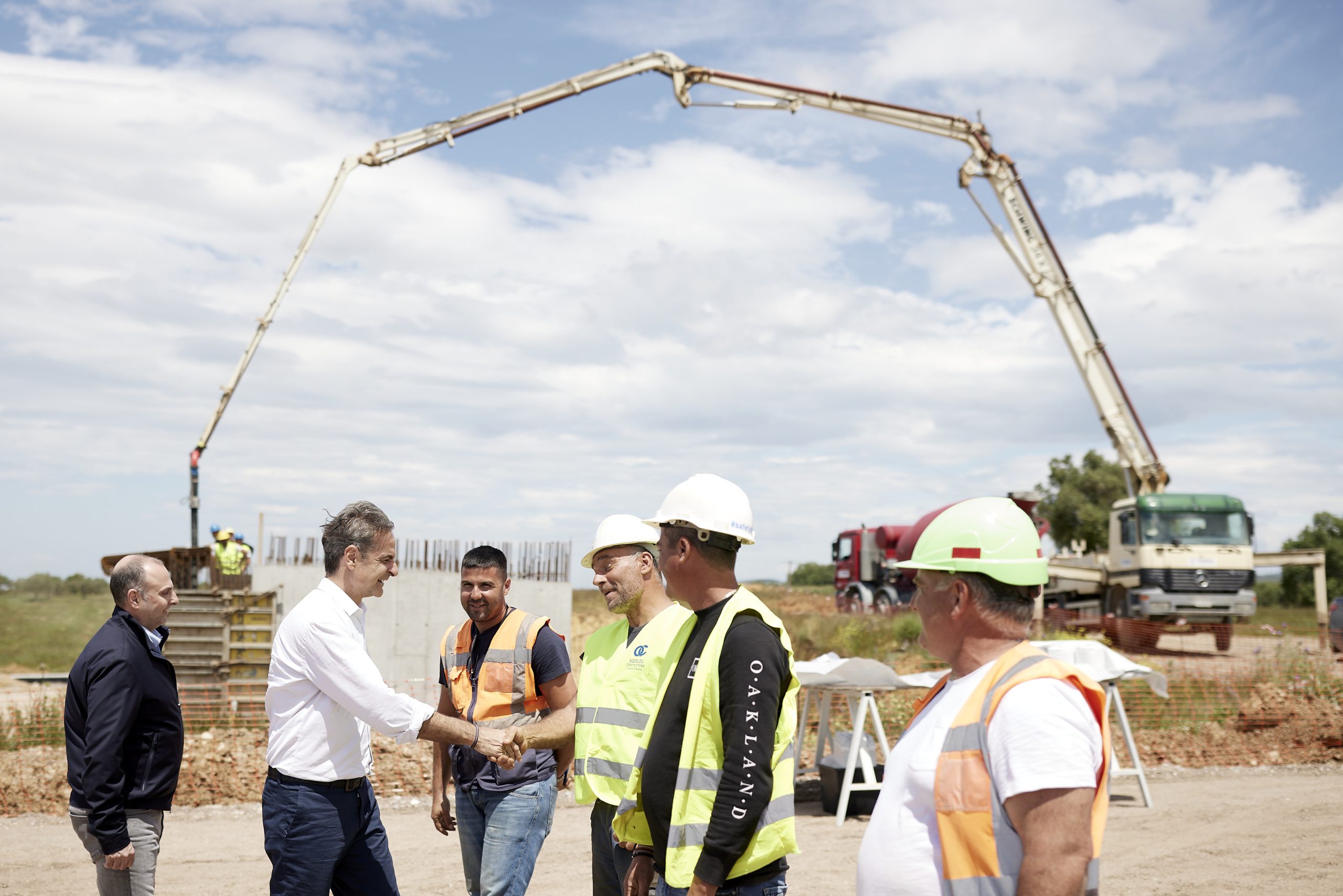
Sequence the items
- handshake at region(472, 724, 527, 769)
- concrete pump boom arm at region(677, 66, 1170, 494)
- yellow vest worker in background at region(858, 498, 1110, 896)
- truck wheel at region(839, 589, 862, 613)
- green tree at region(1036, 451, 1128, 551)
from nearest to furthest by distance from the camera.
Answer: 1. yellow vest worker in background at region(858, 498, 1110, 896)
2. handshake at region(472, 724, 527, 769)
3. concrete pump boom arm at region(677, 66, 1170, 494)
4. truck wheel at region(839, 589, 862, 613)
5. green tree at region(1036, 451, 1128, 551)

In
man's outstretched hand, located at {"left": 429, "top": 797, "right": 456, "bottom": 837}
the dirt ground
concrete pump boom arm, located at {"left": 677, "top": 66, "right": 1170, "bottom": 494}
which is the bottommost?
the dirt ground

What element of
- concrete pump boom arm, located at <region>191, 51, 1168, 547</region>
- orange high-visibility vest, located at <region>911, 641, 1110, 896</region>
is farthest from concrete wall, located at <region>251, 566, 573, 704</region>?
orange high-visibility vest, located at <region>911, 641, 1110, 896</region>

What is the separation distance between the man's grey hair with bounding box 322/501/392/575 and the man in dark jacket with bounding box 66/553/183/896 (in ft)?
2.60

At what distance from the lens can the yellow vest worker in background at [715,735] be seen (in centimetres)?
280

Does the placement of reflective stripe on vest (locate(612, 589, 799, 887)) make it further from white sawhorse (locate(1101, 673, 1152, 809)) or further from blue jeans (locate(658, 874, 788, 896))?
white sawhorse (locate(1101, 673, 1152, 809))

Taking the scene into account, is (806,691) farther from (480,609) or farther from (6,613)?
(6,613)

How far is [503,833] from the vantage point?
433cm

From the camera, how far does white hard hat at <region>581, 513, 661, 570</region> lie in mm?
4180

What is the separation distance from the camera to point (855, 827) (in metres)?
9.19

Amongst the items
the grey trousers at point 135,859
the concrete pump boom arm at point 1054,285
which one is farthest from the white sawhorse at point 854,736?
the concrete pump boom arm at point 1054,285

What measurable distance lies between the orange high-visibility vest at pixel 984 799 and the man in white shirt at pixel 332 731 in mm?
2280

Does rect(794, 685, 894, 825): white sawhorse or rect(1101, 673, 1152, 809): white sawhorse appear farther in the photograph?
rect(1101, 673, 1152, 809): white sawhorse

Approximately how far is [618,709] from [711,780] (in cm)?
102

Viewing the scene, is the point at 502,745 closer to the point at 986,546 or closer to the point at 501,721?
the point at 501,721
